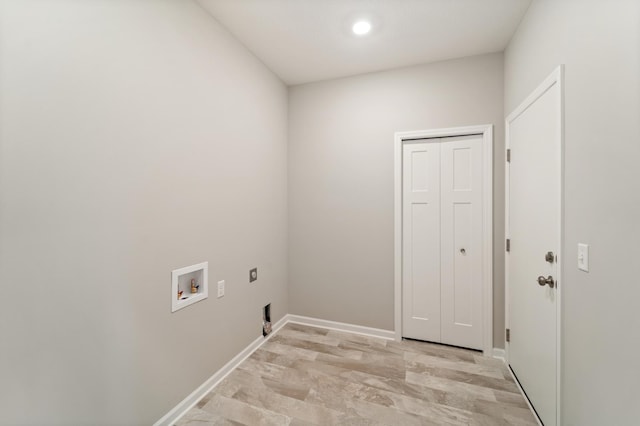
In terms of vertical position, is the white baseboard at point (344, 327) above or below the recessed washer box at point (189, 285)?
below

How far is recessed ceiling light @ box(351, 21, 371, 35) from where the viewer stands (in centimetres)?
199

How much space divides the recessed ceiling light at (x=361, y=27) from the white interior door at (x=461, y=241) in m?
1.21

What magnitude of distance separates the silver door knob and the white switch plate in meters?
0.29

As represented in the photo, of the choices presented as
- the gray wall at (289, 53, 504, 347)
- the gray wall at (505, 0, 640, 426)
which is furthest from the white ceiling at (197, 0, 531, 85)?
the gray wall at (505, 0, 640, 426)

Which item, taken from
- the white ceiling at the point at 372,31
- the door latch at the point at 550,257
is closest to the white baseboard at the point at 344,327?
the door latch at the point at 550,257

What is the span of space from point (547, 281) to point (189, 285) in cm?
223

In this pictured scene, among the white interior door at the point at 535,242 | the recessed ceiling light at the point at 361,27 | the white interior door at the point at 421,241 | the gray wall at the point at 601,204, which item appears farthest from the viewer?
the white interior door at the point at 421,241

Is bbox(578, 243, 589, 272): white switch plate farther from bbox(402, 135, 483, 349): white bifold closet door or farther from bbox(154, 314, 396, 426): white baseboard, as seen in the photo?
bbox(154, 314, 396, 426): white baseboard

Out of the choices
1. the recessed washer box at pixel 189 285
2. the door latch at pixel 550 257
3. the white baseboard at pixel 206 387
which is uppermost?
the door latch at pixel 550 257

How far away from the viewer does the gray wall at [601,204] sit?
95 centimetres

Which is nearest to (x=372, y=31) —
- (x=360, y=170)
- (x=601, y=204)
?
(x=360, y=170)

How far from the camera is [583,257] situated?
1220 mm

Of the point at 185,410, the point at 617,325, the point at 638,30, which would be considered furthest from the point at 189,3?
the point at 617,325

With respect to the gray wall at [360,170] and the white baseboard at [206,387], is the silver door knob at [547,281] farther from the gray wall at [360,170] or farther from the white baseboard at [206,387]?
the white baseboard at [206,387]
